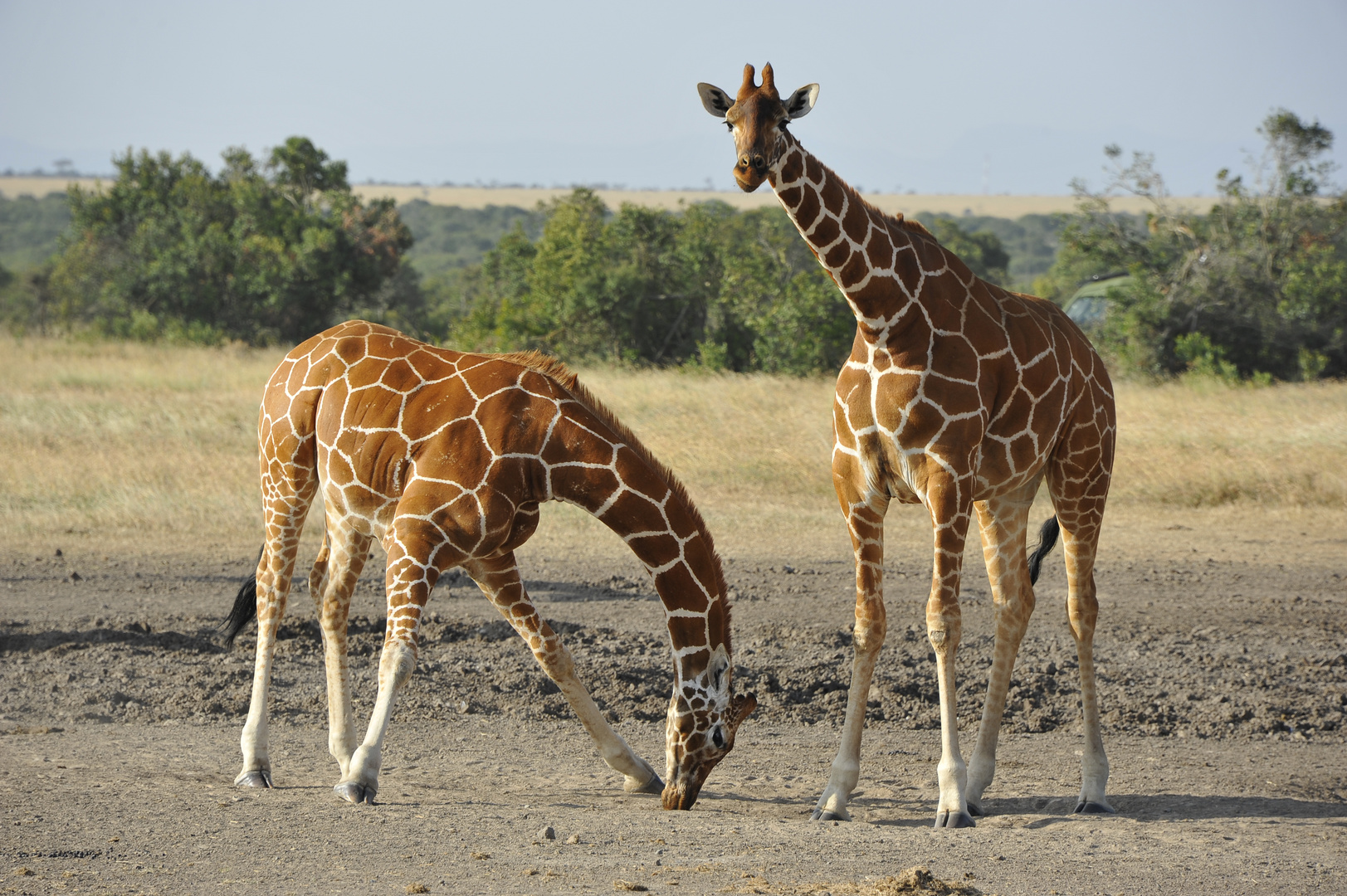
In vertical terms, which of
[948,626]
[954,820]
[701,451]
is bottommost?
[954,820]

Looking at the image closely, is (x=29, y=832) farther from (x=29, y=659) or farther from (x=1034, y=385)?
(x=1034, y=385)

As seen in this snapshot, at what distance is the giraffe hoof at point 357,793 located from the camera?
4.96 m

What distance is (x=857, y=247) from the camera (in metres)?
5.01

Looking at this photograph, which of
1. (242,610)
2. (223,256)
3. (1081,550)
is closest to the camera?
(1081,550)

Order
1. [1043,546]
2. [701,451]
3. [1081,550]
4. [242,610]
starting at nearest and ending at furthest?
1. [1081,550]
2. [242,610]
3. [1043,546]
4. [701,451]

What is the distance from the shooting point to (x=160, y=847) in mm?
4363

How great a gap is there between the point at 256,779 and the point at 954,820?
125 inches

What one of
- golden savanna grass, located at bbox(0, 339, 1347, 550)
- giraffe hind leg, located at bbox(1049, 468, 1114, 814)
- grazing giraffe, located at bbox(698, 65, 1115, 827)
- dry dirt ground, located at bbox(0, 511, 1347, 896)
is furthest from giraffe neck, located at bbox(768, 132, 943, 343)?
golden savanna grass, located at bbox(0, 339, 1347, 550)

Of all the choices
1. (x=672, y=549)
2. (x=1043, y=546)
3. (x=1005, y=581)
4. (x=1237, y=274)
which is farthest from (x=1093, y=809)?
(x=1237, y=274)

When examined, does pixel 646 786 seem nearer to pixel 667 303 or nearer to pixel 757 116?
pixel 757 116

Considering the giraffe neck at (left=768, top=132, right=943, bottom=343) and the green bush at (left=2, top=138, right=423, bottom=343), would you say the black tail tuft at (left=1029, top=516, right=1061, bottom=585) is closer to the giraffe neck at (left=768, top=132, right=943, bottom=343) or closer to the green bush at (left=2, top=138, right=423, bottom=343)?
the giraffe neck at (left=768, top=132, right=943, bottom=343)

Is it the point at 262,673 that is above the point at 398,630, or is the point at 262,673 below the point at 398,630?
below

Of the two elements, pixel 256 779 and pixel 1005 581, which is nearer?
pixel 256 779

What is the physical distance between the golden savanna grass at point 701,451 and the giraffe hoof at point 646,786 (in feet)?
20.3
